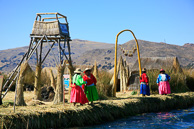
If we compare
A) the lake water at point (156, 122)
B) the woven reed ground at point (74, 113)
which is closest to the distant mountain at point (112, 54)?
the woven reed ground at point (74, 113)

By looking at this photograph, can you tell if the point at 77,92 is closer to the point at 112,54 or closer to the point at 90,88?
the point at 90,88

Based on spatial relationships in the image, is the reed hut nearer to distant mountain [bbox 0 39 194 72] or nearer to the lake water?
the lake water

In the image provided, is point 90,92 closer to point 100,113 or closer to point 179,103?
point 100,113

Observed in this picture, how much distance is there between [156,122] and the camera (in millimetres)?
11328

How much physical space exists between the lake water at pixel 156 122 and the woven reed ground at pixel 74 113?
357mm

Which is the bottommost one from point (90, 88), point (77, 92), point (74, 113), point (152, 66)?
point (74, 113)

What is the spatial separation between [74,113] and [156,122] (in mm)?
3334

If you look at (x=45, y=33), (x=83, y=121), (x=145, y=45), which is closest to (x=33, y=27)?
(x=45, y=33)

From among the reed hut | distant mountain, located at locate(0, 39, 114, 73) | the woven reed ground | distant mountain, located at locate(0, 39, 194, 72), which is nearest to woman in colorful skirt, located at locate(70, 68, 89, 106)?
the woven reed ground

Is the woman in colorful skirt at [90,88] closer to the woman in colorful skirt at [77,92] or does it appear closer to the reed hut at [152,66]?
the woman in colorful skirt at [77,92]

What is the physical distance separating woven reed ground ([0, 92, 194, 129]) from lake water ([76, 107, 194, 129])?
1.17ft

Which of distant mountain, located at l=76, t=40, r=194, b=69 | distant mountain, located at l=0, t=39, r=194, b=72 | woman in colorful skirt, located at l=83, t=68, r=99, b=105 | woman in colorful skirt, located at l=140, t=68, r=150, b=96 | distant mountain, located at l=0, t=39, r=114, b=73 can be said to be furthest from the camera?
distant mountain, located at l=0, t=39, r=114, b=73

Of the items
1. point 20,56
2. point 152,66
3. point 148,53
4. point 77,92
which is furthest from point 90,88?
point 20,56

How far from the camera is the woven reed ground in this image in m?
8.75
